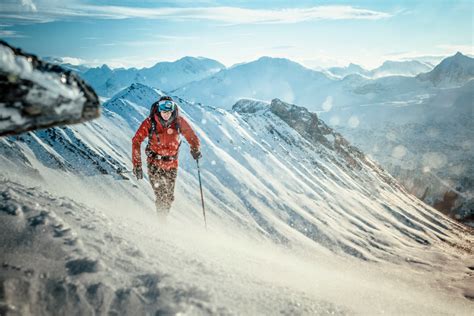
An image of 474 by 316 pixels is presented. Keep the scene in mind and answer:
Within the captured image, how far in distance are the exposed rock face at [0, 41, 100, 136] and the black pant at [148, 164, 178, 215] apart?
692 centimetres

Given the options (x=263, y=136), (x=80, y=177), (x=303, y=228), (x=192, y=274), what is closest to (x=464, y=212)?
(x=263, y=136)

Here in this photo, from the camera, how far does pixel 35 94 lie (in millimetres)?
2252

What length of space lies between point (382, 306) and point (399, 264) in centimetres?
3708

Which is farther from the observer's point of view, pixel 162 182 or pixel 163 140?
pixel 162 182

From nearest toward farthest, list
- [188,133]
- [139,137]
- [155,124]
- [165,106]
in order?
[165,106] < [155,124] < [139,137] < [188,133]

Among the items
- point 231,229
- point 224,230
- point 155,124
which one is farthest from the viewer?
point 231,229

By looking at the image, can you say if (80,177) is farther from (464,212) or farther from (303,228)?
(464,212)

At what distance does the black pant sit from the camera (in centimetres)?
938

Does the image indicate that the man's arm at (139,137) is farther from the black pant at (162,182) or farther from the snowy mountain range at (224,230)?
the snowy mountain range at (224,230)

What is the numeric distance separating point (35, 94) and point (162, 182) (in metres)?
7.43

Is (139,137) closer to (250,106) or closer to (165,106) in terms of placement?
(165,106)

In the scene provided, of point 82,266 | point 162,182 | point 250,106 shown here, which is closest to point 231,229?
point 162,182

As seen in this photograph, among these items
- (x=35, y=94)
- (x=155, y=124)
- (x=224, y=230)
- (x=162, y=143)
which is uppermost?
(x=35, y=94)

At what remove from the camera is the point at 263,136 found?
197ft
